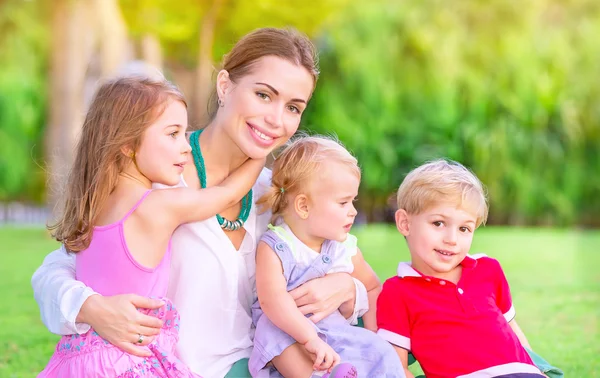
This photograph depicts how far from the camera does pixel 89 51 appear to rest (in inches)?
Result: 549

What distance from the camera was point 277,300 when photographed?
8.88ft

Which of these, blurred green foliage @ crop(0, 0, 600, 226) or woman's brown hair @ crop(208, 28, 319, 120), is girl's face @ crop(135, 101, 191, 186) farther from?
blurred green foliage @ crop(0, 0, 600, 226)

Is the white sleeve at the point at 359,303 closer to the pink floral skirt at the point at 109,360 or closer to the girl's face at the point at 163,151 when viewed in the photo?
the pink floral skirt at the point at 109,360

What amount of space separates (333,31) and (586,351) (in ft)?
40.6

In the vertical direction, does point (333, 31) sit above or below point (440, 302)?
above

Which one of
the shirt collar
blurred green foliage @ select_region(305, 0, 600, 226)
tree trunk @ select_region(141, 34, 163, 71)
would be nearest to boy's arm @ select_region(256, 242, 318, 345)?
the shirt collar

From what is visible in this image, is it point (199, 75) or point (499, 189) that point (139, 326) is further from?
point (199, 75)

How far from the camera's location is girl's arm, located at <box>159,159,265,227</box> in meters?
2.63

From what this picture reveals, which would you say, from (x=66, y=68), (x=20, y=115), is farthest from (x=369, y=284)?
(x=20, y=115)

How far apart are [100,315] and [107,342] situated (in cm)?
10

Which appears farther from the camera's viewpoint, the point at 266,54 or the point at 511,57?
the point at 511,57

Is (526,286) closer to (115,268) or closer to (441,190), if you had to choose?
(441,190)

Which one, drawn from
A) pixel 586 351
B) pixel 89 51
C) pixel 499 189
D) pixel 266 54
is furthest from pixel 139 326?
pixel 499 189

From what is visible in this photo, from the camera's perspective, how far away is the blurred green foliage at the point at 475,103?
1561 centimetres
